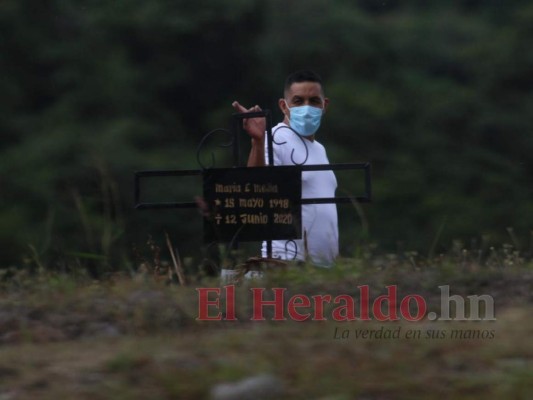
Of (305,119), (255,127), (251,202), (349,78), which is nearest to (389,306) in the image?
(251,202)

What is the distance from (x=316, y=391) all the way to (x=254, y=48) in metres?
14.4

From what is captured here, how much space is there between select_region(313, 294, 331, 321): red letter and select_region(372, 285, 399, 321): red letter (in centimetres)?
18

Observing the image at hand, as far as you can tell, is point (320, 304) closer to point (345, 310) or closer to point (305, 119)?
point (345, 310)

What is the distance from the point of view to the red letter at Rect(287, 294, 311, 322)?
15.9 feet

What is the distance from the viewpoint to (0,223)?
→ 1529 centimetres

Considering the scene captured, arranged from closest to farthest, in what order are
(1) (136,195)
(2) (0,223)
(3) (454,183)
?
(1) (136,195) → (2) (0,223) → (3) (454,183)

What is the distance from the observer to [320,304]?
498cm

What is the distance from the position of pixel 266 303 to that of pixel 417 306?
0.57 meters

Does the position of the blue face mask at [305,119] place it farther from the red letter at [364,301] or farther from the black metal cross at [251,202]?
the red letter at [364,301]

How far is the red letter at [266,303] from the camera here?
16.0ft

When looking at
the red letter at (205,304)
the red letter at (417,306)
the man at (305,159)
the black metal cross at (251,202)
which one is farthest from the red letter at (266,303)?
the black metal cross at (251,202)

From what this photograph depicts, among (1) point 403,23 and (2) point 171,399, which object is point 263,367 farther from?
(1) point 403,23

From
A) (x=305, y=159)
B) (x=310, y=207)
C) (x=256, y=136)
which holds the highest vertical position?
(x=256, y=136)

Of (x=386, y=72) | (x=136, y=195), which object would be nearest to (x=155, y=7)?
(x=386, y=72)
